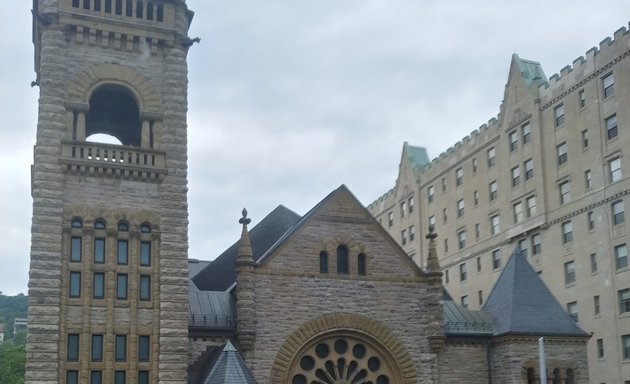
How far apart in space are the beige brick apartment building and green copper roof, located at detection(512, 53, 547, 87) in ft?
0.33

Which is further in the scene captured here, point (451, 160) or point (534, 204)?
point (451, 160)

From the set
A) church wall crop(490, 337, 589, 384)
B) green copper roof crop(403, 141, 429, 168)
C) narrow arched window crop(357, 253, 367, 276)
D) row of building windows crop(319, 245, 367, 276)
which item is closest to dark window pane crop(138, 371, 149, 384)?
row of building windows crop(319, 245, 367, 276)

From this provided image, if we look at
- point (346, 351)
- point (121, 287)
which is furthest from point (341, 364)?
point (121, 287)

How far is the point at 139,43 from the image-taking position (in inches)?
1417

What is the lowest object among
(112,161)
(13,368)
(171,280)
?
(171,280)

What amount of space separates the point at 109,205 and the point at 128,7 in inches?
304

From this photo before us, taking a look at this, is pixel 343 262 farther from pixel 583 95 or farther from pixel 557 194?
pixel 557 194

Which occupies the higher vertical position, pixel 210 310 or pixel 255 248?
pixel 255 248

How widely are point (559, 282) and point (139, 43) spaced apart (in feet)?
119

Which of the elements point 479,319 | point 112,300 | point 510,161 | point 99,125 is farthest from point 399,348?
point 510,161

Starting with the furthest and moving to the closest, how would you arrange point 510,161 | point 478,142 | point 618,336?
1. point 478,142
2. point 510,161
3. point 618,336

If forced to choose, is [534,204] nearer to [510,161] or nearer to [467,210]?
[510,161]

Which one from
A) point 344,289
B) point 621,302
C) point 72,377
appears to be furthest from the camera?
point 621,302

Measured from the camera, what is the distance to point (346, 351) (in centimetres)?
3706
